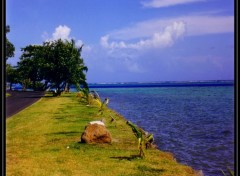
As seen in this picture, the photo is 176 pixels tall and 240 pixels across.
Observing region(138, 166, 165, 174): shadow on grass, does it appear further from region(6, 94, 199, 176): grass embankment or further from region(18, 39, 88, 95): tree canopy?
region(18, 39, 88, 95): tree canopy

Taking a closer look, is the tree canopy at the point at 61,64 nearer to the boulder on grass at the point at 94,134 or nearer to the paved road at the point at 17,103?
the paved road at the point at 17,103

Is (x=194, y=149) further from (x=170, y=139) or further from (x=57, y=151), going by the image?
(x=57, y=151)

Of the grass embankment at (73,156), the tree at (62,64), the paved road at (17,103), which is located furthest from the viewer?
the tree at (62,64)

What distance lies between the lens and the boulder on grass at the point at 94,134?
1349 cm

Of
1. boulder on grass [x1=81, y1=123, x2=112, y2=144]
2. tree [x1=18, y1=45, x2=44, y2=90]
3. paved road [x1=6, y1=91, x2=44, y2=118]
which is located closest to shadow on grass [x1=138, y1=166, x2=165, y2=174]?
boulder on grass [x1=81, y1=123, x2=112, y2=144]

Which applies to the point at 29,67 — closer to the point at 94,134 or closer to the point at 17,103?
the point at 17,103

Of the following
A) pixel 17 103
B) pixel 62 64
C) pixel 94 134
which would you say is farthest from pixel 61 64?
pixel 94 134

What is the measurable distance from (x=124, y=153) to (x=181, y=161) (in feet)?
7.35

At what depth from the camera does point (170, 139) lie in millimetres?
17844

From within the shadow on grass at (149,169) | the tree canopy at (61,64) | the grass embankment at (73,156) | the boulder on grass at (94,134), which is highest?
the tree canopy at (61,64)

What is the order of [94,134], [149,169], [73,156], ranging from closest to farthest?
[149,169]
[73,156]
[94,134]

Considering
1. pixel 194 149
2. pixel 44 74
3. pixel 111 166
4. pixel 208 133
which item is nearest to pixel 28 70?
pixel 44 74

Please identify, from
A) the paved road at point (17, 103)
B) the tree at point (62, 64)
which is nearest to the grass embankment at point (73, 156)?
the paved road at point (17, 103)

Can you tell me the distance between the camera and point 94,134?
1353cm
